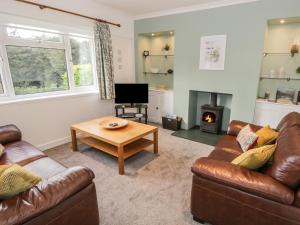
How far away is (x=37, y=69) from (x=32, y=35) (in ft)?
1.80

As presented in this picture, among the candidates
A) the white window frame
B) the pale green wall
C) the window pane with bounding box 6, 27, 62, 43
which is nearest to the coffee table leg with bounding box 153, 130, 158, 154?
the pale green wall

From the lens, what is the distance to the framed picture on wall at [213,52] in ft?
11.5

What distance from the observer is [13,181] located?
45.5 inches

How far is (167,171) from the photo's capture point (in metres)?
2.58

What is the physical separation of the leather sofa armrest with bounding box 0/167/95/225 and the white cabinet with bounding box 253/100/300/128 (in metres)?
3.22

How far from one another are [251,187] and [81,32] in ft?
12.2

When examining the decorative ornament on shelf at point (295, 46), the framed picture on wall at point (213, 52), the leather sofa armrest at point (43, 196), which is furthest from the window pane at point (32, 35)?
the decorative ornament on shelf at point (295, 46)

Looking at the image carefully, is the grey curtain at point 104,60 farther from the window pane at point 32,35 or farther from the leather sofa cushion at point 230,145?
the leather sofa cushion at point 230,145

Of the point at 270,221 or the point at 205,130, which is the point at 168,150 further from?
the point at 270,221

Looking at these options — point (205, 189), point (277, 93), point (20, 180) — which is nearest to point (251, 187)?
point (205, 189)

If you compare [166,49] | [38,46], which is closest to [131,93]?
[166,49]

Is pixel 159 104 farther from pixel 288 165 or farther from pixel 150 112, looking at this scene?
pixel 288 165

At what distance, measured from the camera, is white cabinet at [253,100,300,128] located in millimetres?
3162

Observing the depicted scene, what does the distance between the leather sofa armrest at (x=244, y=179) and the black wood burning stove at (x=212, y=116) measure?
2439 mm
